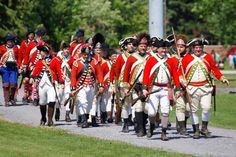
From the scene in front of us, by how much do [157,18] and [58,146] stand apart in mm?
10899

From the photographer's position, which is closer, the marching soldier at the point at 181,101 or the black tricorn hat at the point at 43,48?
the marching soldier at the point at 181,101

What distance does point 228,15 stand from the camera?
64.9 meters

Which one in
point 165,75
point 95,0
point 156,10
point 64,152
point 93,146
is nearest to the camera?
point 64,152

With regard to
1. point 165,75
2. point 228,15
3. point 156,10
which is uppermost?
point 228,15

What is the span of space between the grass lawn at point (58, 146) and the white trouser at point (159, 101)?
1.43 m

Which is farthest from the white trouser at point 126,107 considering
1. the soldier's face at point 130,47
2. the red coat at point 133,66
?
the soldier's face at point 130,47

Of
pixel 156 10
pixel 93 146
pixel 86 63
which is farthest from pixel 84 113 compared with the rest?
pixel 156 10

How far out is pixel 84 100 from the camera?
22391mm

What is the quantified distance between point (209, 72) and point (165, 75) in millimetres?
1152

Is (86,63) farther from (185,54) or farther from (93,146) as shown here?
(93,146)

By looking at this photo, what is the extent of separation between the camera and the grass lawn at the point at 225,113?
26.0m

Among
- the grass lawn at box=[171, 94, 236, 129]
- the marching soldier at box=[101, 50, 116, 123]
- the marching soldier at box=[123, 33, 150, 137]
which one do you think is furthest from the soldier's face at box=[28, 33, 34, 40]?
the marching soldier at box=[123, 33, 150, 137]

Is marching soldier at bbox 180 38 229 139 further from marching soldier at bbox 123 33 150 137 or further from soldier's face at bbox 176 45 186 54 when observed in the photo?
marching soldier at bbox 123 33 150 137

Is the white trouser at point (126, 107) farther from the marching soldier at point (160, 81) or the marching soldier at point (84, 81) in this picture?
the marching soldier at point (160, 81)
